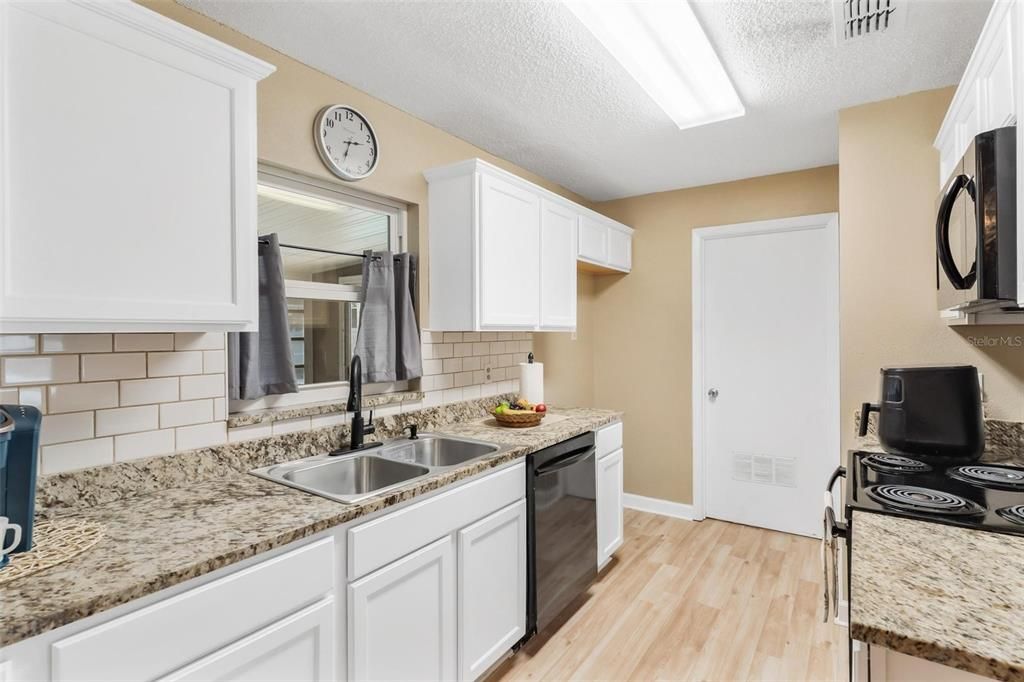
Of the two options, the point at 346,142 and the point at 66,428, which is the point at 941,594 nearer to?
the point at 66,428

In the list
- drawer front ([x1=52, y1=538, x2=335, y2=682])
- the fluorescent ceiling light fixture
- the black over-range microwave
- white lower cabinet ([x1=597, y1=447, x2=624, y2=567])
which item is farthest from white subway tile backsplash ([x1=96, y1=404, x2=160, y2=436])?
the black over-range microwave

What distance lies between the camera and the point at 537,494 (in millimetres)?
2275

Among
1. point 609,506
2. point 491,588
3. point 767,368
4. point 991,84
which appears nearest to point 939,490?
point 991,84

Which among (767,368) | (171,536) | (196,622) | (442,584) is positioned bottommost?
(442,584)

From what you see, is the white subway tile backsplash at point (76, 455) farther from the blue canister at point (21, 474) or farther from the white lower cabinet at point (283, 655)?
the white lower cabinet at point (283, 655)

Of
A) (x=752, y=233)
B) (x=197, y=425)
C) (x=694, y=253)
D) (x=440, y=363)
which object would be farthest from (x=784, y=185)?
(x=197, y=425)

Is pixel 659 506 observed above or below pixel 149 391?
below

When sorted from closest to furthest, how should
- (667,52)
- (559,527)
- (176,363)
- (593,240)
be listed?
1. (176,363)
2. (667,52)
3. (559,527)
4. (593,240)

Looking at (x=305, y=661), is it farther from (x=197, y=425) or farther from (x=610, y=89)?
(x=610, y=89)

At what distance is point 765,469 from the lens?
12.0 ft

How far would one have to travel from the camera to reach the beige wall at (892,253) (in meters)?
2.24

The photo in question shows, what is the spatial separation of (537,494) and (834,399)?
227 cm

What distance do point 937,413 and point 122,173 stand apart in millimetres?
2619

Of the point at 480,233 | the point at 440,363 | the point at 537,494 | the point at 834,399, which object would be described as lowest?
the point at 537,494
